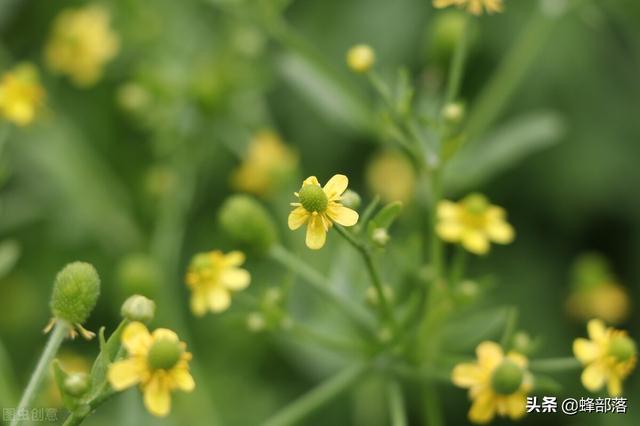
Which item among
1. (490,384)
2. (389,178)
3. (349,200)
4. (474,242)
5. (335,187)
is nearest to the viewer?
(335,187)

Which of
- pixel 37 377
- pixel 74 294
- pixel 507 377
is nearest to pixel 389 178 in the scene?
pixel 507 377

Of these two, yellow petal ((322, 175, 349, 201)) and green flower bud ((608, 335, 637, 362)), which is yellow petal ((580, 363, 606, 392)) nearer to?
green flower bud ((608, 335, 637, 362))

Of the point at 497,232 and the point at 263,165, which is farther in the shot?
the point at 263,165

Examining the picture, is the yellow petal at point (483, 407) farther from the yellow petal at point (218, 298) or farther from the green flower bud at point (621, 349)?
the yellow petal at point (218, 298)

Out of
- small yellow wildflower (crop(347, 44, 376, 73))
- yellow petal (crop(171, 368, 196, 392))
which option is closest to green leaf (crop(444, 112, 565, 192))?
small yellow wildflower (crop(347, 44, 376, 73))

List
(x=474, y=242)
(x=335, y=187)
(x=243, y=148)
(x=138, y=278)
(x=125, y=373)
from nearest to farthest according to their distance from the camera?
(x=125, y=373), (x=335, y=187), (x=474, y=242), (x=138, y=278), (x=243, y=148)

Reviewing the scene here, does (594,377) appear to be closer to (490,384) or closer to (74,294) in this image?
(490,384)

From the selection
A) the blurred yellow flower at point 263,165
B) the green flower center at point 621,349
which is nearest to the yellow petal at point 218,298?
the blurred yellow flower at point 263,165
